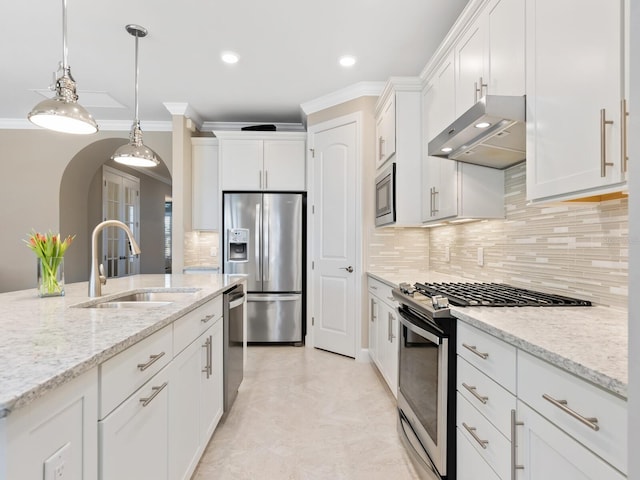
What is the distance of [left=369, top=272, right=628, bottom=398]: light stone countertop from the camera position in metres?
0.75

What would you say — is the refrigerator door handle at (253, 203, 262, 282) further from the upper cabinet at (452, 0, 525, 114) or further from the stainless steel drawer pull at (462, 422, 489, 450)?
the stainless steel drawer pull at (462, 422, 489, 450)

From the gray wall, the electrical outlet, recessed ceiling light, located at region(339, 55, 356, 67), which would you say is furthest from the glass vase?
the gray wall

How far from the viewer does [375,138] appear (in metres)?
3.52

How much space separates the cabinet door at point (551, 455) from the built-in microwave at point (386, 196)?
198cm

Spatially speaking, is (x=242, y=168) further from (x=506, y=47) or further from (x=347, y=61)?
(x=506, y=47)

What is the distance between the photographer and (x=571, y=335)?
3.29ft

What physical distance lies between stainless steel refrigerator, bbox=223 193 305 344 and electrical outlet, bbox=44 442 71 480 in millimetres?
3279

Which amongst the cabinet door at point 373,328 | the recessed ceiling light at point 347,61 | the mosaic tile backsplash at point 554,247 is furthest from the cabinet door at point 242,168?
the mosaic tile backsplash at point 554,247

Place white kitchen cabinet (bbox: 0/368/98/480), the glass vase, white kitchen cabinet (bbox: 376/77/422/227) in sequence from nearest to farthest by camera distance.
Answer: white kitchen cabinet (bbox: 0/368/98/480), the glass vase, white kitchen cabinet (bbox: 376/77/422/227)

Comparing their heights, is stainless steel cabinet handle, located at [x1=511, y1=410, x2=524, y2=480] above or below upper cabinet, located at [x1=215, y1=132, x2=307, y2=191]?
below

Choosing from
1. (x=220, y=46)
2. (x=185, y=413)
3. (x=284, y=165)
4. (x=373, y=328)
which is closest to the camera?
(x=185, y=413)

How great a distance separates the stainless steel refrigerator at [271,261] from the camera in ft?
13.2

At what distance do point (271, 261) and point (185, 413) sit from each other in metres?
2.56

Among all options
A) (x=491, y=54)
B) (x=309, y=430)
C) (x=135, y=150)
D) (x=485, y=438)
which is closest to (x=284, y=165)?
(x=135, y=150)
